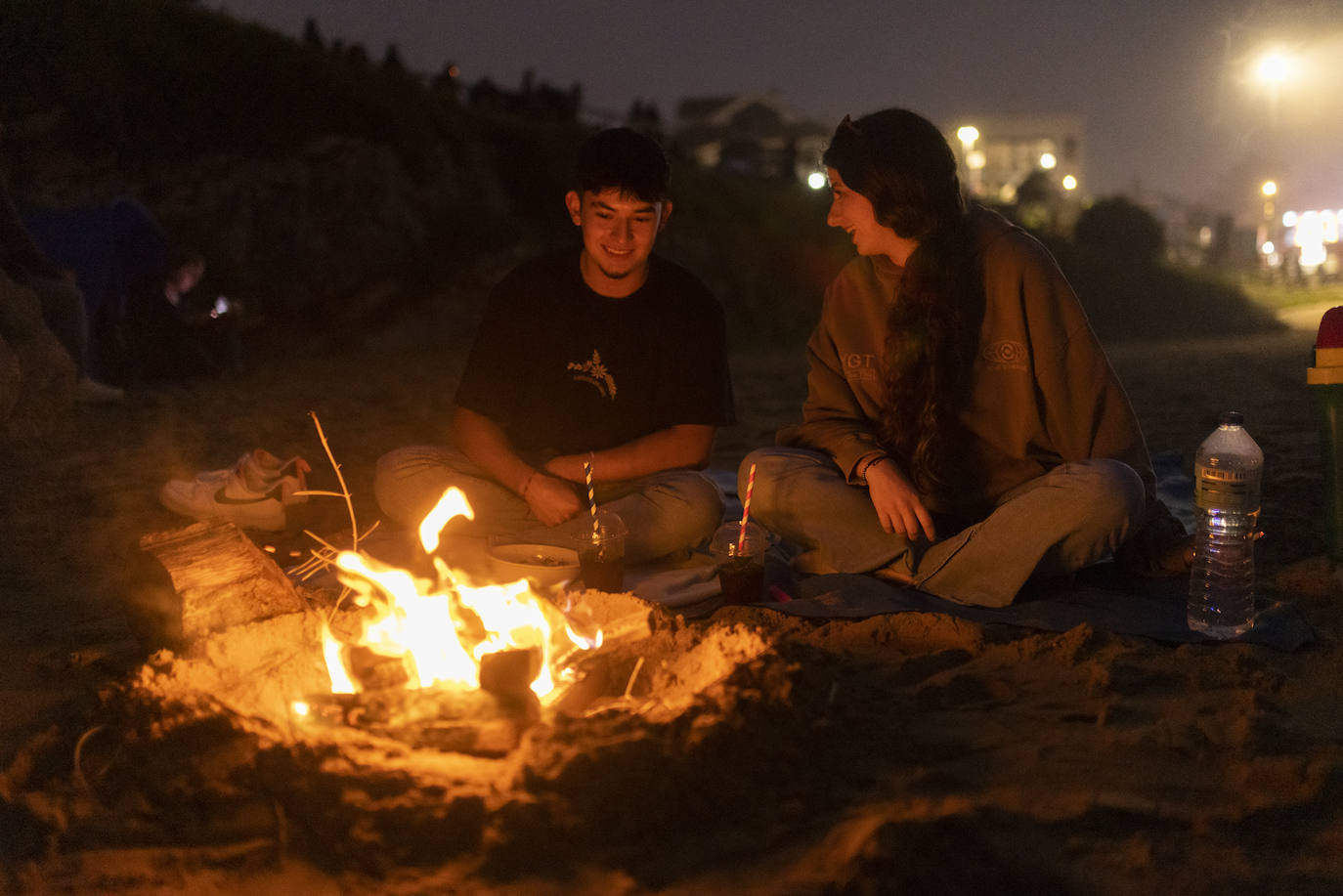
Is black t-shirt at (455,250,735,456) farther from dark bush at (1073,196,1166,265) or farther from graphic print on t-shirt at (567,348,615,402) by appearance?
dark bush at (1073,196,1166,265)

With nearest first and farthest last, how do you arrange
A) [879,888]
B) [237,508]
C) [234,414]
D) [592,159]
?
[879,888], [592,159], [237,508], [234,414]

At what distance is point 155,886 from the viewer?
5.99ft

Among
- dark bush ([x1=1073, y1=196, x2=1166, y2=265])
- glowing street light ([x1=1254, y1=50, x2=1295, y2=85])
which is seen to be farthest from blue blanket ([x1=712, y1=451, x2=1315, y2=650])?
glowing street light ([x1=1254, y1=50, x2=1295, y2=85])

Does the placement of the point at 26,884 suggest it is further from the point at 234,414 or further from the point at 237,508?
the point at 234,414

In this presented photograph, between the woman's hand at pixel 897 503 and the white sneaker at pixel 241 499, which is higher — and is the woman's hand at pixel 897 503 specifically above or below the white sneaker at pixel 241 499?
above

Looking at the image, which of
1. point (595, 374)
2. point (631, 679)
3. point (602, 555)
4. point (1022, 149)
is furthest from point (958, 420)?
point (1022, 149)

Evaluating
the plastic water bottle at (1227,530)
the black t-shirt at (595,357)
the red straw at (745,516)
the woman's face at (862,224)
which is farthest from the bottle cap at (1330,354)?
the black t-shirt at (595,357)

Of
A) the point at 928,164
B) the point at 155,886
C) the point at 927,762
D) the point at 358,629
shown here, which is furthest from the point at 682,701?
the point at 928,164

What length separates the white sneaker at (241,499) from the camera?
14.1 feet

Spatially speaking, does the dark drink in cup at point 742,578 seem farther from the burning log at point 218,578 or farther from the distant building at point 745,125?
the distant building at point 745,125

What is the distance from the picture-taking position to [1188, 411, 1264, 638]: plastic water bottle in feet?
9.48

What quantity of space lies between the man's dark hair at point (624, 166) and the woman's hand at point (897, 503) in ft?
3.95

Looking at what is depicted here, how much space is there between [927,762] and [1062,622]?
1005 mm

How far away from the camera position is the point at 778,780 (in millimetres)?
2039
